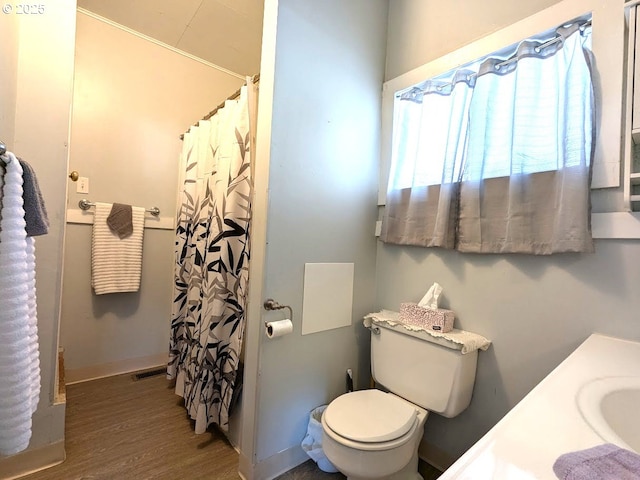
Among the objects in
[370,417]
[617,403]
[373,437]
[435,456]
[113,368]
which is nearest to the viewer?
[617,403]

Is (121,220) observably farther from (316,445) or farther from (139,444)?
(316,445)

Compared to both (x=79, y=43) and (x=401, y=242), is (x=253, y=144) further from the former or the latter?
(x=79, y=43)

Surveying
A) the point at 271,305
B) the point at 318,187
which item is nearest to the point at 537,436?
the point at 271,305

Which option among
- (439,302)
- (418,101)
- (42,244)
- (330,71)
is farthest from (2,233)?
(418,101)

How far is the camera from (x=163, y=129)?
239cm

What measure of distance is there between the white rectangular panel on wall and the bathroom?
0.14 ft

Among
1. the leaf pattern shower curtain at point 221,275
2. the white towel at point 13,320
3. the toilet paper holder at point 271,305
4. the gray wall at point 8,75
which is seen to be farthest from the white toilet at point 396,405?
the gray wall at point 8,75

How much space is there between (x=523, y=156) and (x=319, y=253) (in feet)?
3.22

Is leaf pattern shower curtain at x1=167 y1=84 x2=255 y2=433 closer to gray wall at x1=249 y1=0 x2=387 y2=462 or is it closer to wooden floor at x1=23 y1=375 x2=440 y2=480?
wooden floor at x1=23 y1=375 x2=440 y2=480

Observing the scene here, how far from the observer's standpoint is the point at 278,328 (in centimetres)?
125

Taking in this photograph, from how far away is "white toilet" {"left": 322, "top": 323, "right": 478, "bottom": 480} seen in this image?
1.07m

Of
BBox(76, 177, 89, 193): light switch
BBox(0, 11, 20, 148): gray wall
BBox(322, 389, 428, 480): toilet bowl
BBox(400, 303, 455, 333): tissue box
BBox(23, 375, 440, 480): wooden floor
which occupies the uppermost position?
BBox(0, 11, 20, 148): gray wall

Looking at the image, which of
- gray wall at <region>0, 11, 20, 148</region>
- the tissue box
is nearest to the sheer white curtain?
the tissue box

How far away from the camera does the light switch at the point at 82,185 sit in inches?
80.6
